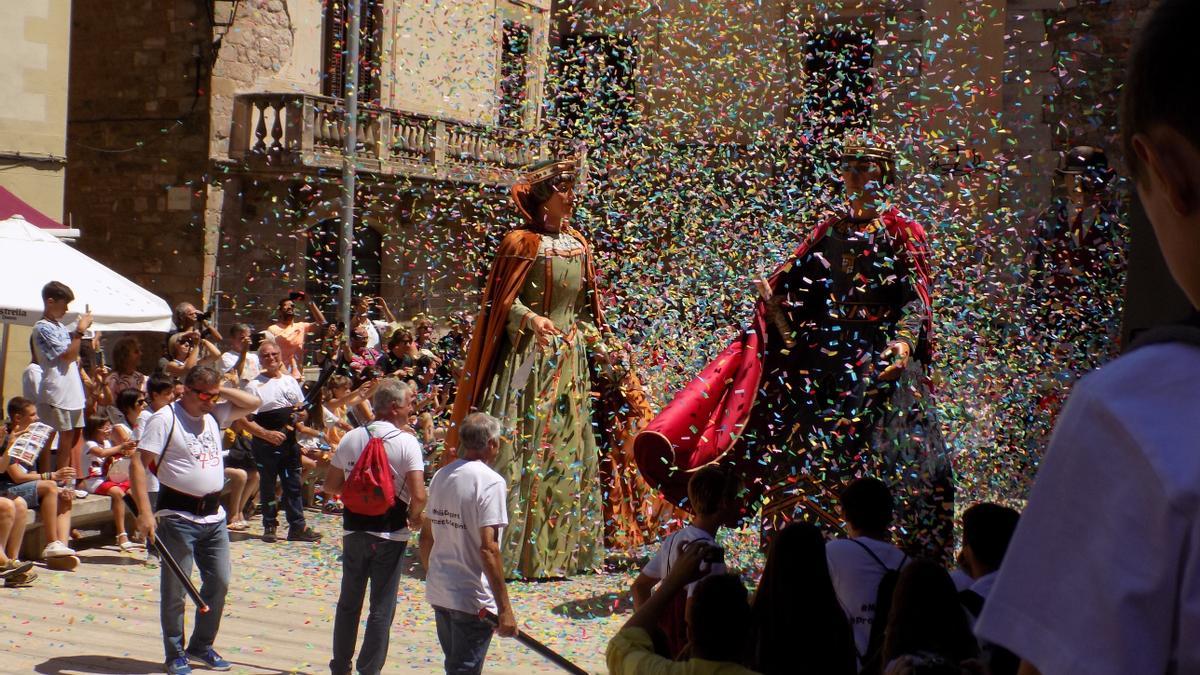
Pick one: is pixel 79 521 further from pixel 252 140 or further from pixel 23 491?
pixel 252 140

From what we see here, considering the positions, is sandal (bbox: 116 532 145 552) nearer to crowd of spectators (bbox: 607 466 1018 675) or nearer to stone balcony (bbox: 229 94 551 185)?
crowd of spectators (bbox: 607 466 1018 675)

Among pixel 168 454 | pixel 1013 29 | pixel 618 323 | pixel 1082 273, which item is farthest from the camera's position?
pixel 1013 29

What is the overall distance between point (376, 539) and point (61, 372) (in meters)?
4.87

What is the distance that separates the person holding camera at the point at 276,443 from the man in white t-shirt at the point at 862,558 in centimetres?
670

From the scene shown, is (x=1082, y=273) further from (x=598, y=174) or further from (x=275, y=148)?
(x=275, y=148)

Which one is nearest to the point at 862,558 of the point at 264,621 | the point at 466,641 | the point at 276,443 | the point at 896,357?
the point at 466,641

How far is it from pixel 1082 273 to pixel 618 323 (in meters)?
3.22

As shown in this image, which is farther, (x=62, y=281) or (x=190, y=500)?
(x=62, y=281)

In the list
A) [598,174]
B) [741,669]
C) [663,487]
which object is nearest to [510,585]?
[663,487]

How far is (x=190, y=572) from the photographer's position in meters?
6.79

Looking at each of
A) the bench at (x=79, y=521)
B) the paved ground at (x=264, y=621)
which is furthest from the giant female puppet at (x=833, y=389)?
the bench at (x=79, y=521)

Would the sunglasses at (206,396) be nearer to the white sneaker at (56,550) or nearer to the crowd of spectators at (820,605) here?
the white sneaker at (56,550)

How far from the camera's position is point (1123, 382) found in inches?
38.4

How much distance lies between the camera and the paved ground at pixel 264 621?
696cm
